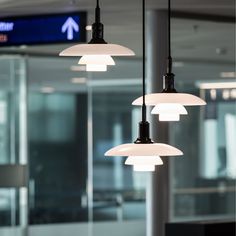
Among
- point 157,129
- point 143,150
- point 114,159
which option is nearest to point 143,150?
point 143,150

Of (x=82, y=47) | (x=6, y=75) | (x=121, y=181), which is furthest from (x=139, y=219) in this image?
(x=82, y=47)

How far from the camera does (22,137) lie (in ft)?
38.0

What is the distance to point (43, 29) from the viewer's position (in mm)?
7613

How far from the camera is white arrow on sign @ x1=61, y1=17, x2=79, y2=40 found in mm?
7430

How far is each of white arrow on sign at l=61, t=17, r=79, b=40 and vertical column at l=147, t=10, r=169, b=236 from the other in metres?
1.00

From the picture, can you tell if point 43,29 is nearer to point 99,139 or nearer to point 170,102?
point 170,102

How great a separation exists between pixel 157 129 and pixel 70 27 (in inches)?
54.4

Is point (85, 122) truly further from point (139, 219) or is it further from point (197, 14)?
point (197, 14)

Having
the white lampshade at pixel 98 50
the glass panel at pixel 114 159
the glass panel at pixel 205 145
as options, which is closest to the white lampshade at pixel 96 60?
the white lampshade at pixel 98 50

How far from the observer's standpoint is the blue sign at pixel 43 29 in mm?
7441

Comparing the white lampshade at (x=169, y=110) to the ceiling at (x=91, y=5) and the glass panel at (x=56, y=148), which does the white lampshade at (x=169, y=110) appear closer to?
the ceiling at (x=91, y=5)

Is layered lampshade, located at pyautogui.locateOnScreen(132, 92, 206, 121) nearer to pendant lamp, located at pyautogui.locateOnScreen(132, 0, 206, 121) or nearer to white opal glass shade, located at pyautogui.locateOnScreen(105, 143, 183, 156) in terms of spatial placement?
pendant lamp, located at pyautogui.locateOnScreen(132, 0, 206, 121)

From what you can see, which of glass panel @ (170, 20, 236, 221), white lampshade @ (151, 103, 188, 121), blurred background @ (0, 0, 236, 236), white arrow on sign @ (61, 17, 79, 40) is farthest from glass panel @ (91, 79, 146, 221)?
white lampshade @ (151, 103, 188, 121)

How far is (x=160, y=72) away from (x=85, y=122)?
4.45 metres
